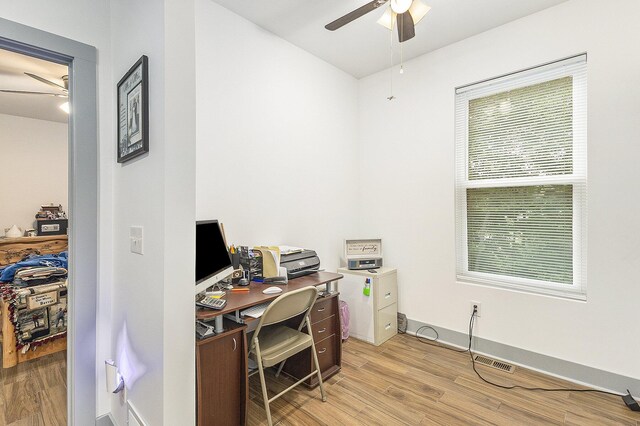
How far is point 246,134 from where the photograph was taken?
2.46m

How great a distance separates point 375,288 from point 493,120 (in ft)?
6.30

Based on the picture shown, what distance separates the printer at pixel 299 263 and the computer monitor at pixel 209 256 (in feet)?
1.79

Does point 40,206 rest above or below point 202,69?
below

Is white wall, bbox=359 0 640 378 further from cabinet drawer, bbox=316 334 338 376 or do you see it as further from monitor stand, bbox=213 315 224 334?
monitor stand, bbox=213 315 224 334

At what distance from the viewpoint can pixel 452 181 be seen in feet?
9.37

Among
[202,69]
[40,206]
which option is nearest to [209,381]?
[202,69]

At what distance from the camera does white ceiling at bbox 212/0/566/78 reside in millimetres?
2271

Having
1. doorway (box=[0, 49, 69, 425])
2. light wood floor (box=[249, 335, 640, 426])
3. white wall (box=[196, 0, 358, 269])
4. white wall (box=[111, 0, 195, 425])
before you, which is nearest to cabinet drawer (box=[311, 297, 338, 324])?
light wood floor (box=[249, 335, 640, 426])

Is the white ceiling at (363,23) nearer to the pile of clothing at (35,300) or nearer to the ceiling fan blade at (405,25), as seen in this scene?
the ceiling fan blade at (405,25)

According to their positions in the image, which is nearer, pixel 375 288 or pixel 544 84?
pixel 544 84

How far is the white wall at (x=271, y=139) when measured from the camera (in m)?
2.21

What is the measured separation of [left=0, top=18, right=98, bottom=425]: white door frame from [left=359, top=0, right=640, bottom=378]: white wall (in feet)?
8.70

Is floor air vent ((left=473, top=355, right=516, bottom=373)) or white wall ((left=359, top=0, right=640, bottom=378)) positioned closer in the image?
white wall ((left=359, top=0, right=640, bottom=378))

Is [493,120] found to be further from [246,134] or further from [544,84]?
[246,134]
